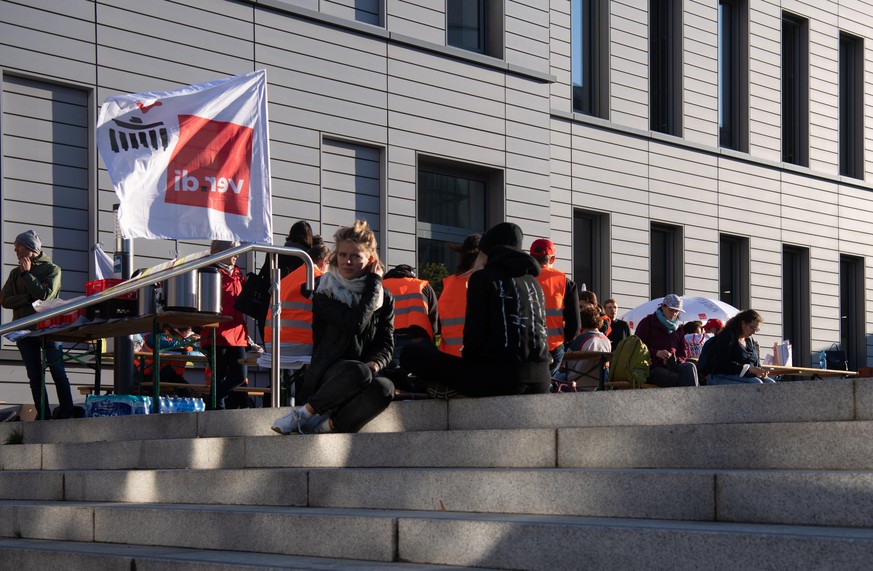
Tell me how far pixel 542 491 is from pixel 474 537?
0.52 m

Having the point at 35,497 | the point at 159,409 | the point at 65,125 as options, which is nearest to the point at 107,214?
the point at 65,125

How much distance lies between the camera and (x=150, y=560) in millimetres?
6215

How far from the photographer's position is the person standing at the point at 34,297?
11312mm

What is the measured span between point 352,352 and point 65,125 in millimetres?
8384

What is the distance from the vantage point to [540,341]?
311 inches

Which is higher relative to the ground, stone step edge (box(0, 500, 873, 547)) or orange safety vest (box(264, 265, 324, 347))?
orange safety vest (box(264, 265, 324, 347))

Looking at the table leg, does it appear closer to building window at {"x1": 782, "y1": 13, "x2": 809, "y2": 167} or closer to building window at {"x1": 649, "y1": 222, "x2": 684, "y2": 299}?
building window at {"x1": 649, "y1": 222, "x2": 684, "y2": 299}

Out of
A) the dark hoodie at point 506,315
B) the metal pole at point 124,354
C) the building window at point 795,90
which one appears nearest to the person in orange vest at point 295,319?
the metal pole at point 124,354

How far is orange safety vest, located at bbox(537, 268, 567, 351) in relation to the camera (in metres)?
10.2

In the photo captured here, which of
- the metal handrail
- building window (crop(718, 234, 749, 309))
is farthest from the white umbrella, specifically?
the metal handrail

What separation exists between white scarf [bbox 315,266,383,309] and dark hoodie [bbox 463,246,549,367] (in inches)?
27.7

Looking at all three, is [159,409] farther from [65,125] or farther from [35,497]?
[65,125]

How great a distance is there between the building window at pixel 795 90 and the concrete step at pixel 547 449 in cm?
2016

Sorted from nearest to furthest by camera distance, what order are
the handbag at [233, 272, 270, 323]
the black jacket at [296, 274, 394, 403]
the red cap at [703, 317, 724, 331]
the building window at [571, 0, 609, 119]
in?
the black jacket at [296, 274, 394, 403]
the handbag at [233, 272, 270, 323]
the red cap at [703, 317, 724, 331]
the building window at [571, 0, 609, 119]
